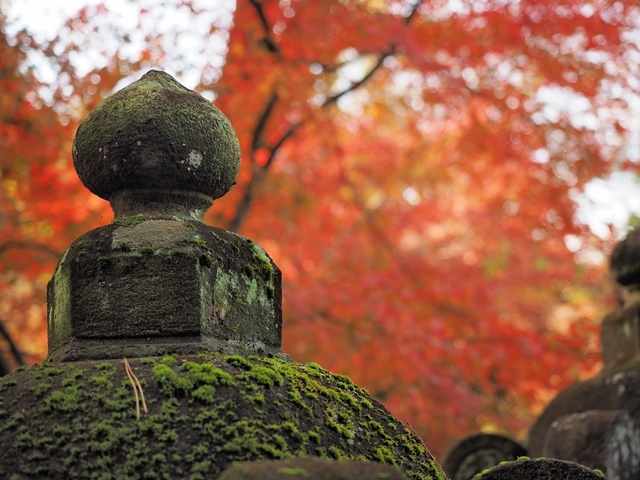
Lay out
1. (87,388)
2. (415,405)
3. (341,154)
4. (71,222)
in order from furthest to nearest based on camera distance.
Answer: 1. (341,154)
2. (415,405)
3. (71,222)
4. (87,388)

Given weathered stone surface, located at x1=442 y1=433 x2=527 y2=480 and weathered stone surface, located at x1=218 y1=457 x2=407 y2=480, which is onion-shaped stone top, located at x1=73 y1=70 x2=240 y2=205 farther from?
weathered stone surface, located at x1=442 y1=433 x2=527 y2=480

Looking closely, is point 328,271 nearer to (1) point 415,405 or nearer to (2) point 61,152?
(1) point 415,405

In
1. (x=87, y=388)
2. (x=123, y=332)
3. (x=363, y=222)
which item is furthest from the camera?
(x=363, y=222)

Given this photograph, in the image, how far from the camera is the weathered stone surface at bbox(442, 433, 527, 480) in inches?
163

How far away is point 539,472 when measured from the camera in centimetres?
201

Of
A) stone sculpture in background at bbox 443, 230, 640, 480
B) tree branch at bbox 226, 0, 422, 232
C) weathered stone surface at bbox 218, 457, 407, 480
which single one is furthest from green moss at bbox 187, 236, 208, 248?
tree branch at bbox 226, 0, 422, 232

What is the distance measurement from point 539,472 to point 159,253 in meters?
1.17

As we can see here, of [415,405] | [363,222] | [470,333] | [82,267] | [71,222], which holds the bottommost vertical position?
[82,267]

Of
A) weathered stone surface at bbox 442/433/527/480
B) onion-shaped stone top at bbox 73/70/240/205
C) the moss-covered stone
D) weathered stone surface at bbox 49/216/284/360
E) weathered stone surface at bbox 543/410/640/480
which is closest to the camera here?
the moss-covered stone

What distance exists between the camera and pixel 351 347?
782 centimetres

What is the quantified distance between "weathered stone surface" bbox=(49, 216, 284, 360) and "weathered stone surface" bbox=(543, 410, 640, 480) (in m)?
2.29

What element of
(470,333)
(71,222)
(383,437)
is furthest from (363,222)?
(383,437)

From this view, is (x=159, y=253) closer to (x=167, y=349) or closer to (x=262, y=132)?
(x=167, y=349)

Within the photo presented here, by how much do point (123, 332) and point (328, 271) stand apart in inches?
329
